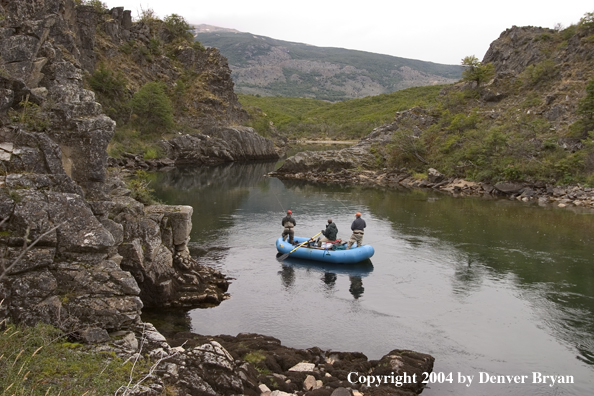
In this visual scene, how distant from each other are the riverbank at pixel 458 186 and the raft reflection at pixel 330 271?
21.9 meters

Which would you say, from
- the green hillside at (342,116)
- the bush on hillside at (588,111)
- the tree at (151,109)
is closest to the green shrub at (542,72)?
the bush on hillside at (588,111)

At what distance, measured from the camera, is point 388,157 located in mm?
56844

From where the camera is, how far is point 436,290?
1872cm

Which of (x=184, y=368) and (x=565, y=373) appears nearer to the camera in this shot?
(x=184, y=368)

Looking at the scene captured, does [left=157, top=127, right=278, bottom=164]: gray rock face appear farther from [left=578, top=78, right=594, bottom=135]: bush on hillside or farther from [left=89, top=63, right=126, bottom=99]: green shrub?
[left=578, top=78, right=594, bottom=135]: bush on hillside

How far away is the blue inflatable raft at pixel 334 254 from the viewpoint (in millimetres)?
21609

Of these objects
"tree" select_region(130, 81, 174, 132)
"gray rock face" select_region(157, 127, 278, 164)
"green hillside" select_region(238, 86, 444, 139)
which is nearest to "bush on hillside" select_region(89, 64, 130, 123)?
"tree" select_region(130, 81, 174, 132)

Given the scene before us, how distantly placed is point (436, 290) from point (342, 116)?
118 m

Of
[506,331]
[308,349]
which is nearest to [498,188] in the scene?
[506,331]

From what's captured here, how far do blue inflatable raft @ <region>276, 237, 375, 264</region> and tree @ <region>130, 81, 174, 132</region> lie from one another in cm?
4536

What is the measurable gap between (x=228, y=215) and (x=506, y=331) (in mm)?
19931

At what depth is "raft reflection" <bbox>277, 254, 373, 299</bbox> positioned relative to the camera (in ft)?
63.5

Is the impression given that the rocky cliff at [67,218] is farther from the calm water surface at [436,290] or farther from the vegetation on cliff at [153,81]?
the vegetation on cliff at [153,81]

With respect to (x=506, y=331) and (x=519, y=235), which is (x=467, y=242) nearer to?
(x=519, y=235)
